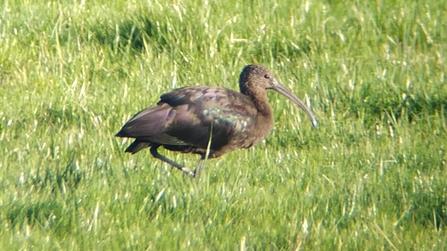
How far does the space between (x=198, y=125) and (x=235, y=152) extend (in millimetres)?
591

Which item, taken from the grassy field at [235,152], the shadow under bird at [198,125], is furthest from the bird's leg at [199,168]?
the grassy field at [235,152]

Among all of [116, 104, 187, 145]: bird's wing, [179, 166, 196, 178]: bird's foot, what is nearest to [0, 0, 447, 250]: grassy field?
[179, 166, 196, 178]: bird's foot

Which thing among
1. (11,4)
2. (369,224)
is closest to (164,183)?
(369,224)

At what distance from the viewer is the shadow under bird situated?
6422mm

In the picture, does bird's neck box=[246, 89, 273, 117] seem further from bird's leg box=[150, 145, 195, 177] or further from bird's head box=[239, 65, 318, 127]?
bird's leg box=[150, 145, 195, 177]

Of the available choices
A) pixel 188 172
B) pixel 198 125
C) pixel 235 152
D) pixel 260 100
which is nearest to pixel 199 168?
pixel 188 172

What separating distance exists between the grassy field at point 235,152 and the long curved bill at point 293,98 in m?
0.09

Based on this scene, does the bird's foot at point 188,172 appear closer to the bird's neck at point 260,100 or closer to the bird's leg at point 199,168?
the bird's leg at point 199,168

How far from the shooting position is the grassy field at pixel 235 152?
5.02m

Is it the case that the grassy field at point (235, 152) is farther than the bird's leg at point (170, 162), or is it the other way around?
the bird's leg at point (170, 162)

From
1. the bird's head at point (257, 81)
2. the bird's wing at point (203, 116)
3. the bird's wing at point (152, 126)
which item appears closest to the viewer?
the bird's wing at point (152, 126)

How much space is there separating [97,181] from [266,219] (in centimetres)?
107

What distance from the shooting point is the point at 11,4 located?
912 cm

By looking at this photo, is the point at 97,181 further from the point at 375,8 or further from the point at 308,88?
the point at 375,8
